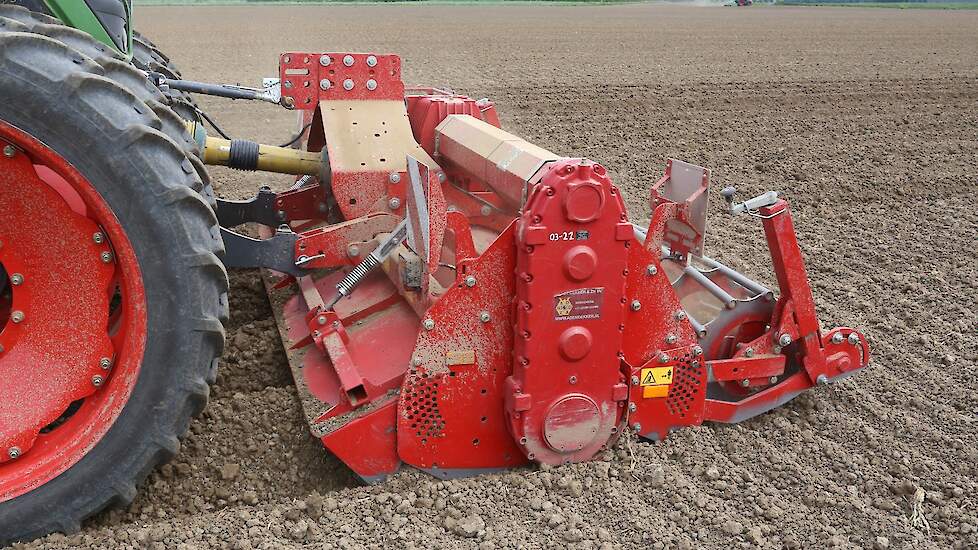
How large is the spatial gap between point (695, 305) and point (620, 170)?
4002 mm

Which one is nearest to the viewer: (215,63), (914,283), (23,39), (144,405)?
(23,39)

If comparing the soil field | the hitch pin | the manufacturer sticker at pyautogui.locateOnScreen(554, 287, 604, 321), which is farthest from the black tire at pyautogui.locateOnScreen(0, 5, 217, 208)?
the hitch pin

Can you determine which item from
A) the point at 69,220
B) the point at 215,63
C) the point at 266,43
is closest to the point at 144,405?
the point at 69,220

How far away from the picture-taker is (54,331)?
2596 millimetres

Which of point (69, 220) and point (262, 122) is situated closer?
point (69, 220)

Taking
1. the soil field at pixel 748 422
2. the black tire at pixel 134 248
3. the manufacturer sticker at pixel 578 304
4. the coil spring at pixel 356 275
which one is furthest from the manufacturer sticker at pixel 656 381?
the black tire at pixel 134 248

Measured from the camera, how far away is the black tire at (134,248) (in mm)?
2312

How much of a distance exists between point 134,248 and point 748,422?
229 cm

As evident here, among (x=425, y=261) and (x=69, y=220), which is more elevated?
(x=69, y=220)

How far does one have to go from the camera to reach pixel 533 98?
34.8 ft

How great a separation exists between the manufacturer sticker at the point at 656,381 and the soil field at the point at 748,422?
194 mm

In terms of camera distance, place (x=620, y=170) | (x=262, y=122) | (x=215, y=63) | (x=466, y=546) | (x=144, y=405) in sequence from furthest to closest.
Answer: (x=215, y=63) → (x=262, y=122) → (x=620, y=170) → (x=466, y=546) → (x=144, y=405)

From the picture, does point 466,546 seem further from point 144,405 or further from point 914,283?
point 914,283

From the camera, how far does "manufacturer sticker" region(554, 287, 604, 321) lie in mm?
2809
